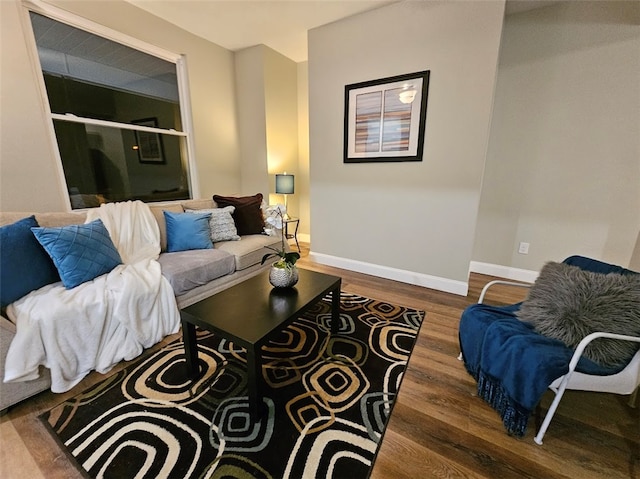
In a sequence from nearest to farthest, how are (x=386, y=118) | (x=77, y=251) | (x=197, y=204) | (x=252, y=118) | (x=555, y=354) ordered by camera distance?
(x=555, y=354) < (x=77, y=251) < (x=386, y=118) < (x=197, y=204) < (x=252, y=118)

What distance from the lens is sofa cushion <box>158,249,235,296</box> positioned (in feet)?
6.54

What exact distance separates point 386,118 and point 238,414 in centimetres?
270

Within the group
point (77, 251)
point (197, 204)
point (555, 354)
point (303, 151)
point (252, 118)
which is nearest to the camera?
point (555, 354)

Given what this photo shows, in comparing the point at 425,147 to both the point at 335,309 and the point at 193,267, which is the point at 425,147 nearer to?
the point at 335,309

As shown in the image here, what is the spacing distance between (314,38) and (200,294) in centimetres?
293

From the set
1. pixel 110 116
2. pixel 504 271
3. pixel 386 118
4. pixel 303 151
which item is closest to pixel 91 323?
pixel 110 116

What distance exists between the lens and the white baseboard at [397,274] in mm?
2660

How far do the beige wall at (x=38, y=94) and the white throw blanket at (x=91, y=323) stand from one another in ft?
1.90

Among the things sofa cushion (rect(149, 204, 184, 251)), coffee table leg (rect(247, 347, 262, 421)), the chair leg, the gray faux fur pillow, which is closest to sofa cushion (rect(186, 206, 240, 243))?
sofa cushion (rect(149, 204, 184, 251))

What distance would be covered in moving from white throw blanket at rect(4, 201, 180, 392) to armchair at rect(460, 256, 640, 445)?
2011 mm

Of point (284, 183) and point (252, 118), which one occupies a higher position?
point (252, 118)

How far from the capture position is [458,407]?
4.53 ft

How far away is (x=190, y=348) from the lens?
1.50 metres

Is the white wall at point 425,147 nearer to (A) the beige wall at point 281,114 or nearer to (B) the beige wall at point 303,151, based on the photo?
(A) the beige wall at point 281,114
